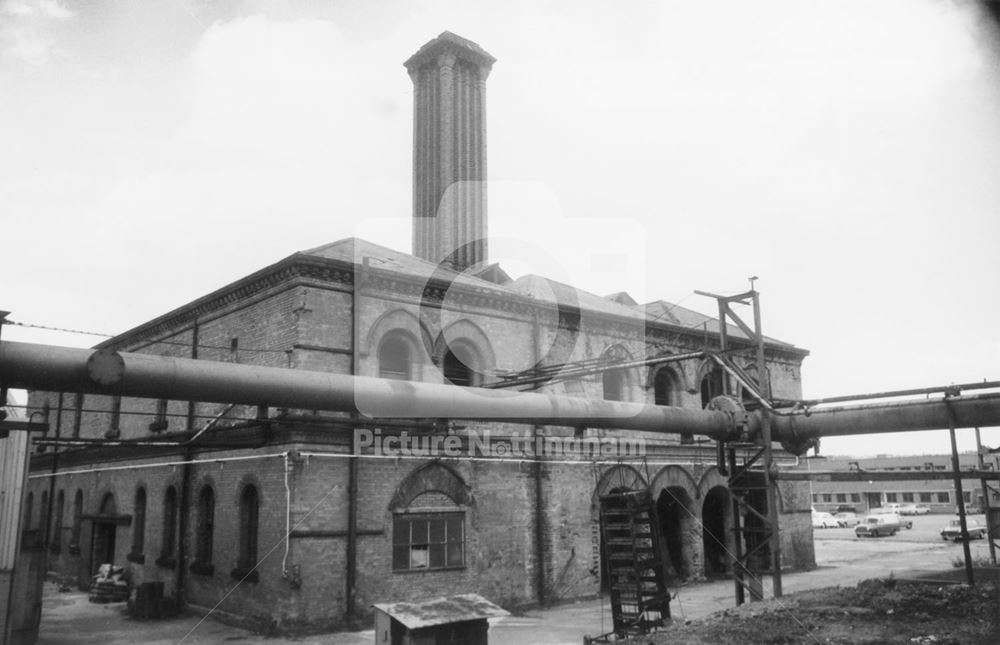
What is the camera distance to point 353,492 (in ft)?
45.0

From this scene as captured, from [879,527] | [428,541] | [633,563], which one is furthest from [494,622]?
[879,527]

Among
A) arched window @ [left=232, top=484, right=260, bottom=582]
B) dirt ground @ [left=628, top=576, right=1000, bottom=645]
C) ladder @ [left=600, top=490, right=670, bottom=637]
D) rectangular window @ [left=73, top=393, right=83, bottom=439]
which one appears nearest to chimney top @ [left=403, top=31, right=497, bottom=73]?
rectangular window @ [left=73, top=393, right=83, bottom=439]

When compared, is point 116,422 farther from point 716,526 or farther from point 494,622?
point 716,526

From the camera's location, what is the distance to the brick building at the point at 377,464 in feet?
44.4

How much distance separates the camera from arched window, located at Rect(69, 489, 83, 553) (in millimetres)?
21294

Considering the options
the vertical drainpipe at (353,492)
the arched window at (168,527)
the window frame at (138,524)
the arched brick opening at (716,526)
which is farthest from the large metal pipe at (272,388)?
the window frame at (138,524)

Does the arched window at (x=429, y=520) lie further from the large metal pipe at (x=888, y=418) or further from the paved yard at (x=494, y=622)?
the large metal pipe at (x=888, y=418)

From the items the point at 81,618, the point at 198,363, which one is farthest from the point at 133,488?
the point at 198,363

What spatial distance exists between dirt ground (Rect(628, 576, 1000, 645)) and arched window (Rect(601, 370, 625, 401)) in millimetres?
7853

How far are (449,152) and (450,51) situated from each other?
124 inches

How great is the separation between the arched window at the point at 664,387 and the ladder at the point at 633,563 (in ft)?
21.9

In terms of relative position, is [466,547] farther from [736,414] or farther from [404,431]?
[736,414]

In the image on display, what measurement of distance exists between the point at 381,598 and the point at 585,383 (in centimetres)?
698

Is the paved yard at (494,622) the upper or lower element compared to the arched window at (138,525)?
lower
